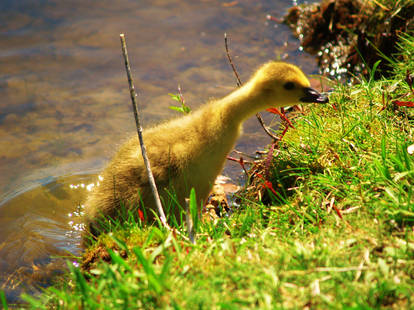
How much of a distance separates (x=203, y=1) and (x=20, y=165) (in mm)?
5522

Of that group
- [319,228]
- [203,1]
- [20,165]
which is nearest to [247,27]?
[203,1]

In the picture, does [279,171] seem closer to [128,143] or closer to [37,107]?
[128,143]

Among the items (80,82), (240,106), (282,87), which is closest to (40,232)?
(240,106)

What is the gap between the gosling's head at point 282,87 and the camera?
13.0 ft

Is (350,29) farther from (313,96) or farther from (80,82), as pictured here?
(80,82)

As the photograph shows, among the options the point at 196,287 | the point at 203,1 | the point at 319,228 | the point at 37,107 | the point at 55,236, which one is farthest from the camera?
the point at 203,1

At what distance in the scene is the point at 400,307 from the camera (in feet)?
7.70

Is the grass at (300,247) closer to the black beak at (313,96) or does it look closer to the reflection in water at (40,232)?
the black beak at (313,96)

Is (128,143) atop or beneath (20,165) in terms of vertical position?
atop

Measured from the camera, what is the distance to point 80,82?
772cm

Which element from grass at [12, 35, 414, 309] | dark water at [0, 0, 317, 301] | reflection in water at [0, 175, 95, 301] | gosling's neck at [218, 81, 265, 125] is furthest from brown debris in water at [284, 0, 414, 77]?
reflection in water at [0, 175, 95, 301]

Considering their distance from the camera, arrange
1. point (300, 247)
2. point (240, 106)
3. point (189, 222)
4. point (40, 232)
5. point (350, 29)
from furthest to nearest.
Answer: point (350, 29) → point (40, 232) → point (240, 106) → point (189, 222) → point (300, 247)

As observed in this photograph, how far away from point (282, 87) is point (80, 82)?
4.61 m

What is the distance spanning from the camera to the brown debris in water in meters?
5.83
